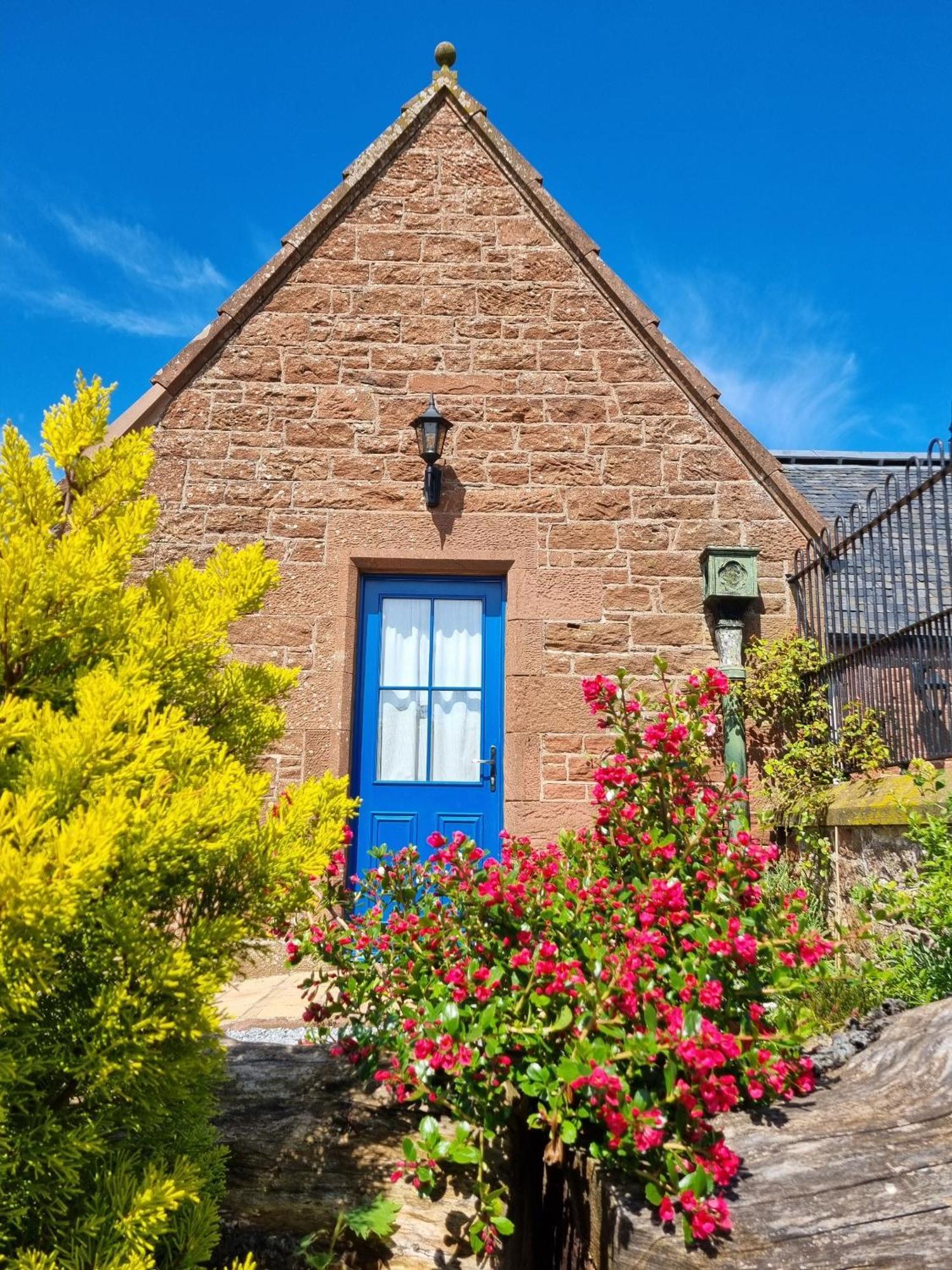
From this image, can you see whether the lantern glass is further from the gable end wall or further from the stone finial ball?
the stone finial ball

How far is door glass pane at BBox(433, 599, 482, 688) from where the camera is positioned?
20.4ft

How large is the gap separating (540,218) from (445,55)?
5.10ft

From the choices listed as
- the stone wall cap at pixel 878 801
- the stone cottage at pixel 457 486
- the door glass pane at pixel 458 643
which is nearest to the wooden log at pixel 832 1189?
the stone wall cap at pixel 878 801

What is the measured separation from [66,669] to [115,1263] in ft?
3.82

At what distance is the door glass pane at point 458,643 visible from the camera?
6.21 meters

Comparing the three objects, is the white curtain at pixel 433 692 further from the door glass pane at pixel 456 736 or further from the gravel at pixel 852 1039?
the gravel at pixel 852 1039

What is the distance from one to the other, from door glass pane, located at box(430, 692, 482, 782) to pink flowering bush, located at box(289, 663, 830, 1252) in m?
2.90

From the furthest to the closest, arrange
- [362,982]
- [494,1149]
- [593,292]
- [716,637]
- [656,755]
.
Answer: [593,292] → [716,637] → [656,755] → [362,982] → [494,1149]

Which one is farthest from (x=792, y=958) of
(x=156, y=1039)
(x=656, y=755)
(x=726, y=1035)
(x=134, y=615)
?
(x=134, y=615)

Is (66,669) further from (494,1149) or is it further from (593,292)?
(593,292)

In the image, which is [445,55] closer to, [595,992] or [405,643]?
[405,643]

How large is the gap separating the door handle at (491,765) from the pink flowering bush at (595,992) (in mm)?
2847

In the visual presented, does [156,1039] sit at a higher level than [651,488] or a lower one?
lower

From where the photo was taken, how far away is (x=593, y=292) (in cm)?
655
